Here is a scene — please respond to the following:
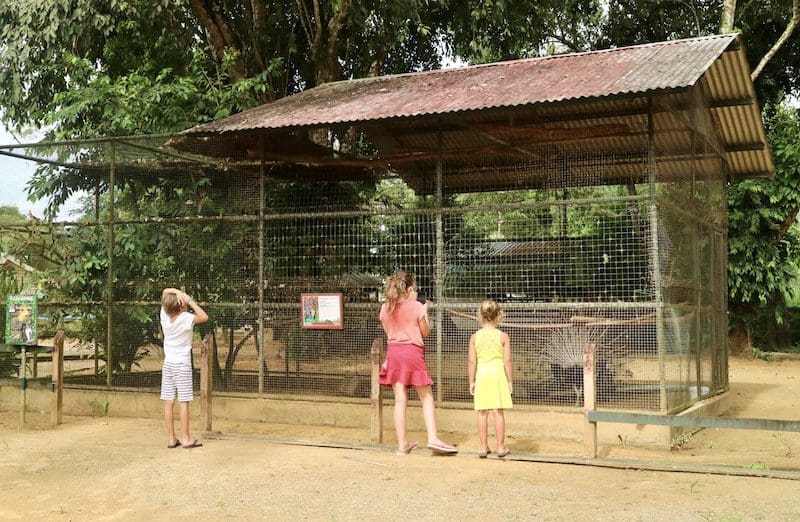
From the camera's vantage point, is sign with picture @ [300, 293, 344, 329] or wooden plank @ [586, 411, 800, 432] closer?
wooden plank @ [586, 411, 800, 432]

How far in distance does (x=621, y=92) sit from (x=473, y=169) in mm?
3814

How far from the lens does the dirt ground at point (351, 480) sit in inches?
221

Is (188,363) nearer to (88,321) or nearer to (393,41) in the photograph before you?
(88,321)

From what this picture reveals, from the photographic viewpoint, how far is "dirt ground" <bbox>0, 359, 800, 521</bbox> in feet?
18.4

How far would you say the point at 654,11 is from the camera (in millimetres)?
20484

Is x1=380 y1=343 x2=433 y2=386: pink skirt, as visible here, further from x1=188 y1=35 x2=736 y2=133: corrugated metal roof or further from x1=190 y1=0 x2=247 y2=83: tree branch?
x1=190 y1=0 x2=247 y2=83: tree branch

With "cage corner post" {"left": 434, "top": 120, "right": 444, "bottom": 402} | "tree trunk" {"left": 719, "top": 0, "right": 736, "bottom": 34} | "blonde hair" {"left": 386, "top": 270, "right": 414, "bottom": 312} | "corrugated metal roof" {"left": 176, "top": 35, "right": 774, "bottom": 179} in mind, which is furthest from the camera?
"tree trunk" {"left": 719, "top": 0, "right": 736, "bottom": 34}

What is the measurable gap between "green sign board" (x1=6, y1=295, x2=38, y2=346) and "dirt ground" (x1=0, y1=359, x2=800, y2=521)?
3.69ft

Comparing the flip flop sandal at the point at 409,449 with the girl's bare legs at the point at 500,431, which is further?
the flip flop sandal at the point at 409,449

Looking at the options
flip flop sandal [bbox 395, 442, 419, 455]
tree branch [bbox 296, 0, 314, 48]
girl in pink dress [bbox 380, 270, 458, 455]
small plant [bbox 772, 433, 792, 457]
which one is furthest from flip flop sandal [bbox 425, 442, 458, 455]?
tree branch [bbox 296, 0, 314, 48]

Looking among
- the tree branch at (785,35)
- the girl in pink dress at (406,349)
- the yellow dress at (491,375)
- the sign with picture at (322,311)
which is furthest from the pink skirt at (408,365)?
the tree branch at (785,35)

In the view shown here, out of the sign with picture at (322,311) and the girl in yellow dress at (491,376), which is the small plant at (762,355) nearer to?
the sign with picture at (322,311)

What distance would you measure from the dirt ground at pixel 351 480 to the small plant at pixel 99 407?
2.94 feet

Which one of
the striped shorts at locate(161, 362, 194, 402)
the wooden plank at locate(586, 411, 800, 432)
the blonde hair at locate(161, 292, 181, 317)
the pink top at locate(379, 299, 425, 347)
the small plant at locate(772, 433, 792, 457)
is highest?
the blonde hair at locate(161, 292, 181, 317)
